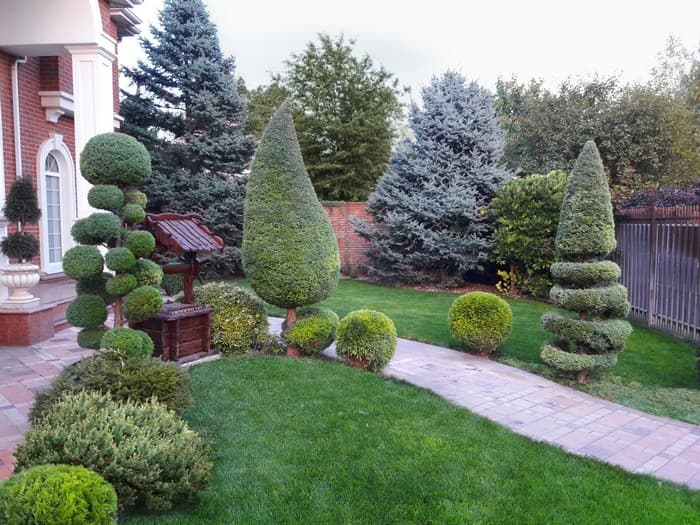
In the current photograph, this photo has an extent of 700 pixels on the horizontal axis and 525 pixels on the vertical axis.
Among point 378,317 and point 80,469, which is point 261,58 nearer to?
point 378,317

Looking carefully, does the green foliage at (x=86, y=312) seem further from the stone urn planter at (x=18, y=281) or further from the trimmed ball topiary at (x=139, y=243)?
the stone urn planter at (x=18, y=281)

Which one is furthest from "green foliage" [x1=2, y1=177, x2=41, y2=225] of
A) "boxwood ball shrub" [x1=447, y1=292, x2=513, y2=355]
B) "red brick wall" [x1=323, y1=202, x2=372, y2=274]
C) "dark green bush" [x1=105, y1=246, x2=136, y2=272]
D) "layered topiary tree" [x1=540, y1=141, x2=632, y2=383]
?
"red brick wall" [x1=323, y1=202, x2=372, y2=274]

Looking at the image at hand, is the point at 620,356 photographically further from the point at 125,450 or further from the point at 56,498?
the point at 56,498

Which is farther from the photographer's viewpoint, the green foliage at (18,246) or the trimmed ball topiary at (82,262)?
the green foliage at (18,246)

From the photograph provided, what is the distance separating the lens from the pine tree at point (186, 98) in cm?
1405

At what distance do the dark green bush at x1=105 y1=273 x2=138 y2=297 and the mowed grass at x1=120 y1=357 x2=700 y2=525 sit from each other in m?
1.14

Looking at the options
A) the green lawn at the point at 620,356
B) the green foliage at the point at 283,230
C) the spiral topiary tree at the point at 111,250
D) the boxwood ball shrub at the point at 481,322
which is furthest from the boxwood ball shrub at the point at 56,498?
the boxwood ball shrub at the point at 481,322

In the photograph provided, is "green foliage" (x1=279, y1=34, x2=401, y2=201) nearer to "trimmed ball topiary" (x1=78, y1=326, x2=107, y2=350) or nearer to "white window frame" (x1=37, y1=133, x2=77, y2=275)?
"white window frame" (x1=37, y1=133, x2=77, y2=275)

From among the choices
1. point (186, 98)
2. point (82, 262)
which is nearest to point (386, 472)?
point (82, 262)

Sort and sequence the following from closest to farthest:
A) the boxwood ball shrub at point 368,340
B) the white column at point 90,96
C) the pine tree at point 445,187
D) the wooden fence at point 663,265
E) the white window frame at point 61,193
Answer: the boxwood ball shrub at point 368,340 → the white column at point 90,96 → the wooden fence at point 663,265 → the white window frame at point 61,193 → the pine tree at point 445,187

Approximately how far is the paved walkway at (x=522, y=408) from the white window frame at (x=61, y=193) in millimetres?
2593

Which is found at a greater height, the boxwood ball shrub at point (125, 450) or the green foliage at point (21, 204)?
the green foliage at point (21, 204)

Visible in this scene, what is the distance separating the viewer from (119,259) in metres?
4.38

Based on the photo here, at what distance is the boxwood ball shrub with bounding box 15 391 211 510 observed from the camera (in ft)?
8.82
